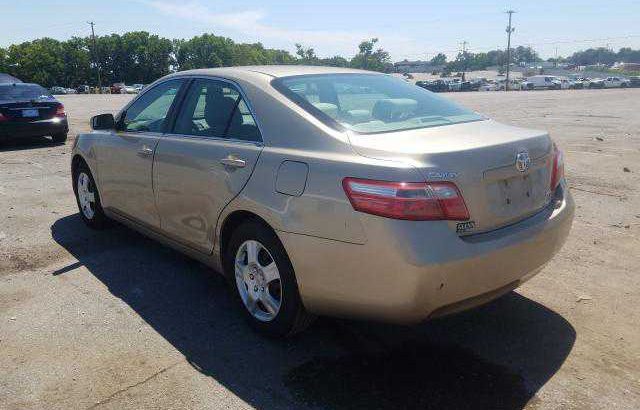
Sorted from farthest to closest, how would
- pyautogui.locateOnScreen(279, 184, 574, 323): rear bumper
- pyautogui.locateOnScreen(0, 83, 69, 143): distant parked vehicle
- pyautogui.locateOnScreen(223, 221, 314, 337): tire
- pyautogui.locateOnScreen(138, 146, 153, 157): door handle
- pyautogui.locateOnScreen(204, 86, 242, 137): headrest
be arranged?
pyautogui.locateOnScreen(0, 83, 69, 143): distant parked vehicle < pyautogui.locateOnScreen(138, 146, 153, 157): door handle < pyautogui.locateOnScreen(204, 86, 242, 137): headrest < pyautogui.locateOnScreen(223, 221, 314, 337): tire < pyautogui.locateOnScreen(279, 184, 574, 323): rear bumper

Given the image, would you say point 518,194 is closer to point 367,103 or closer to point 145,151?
point 367,103

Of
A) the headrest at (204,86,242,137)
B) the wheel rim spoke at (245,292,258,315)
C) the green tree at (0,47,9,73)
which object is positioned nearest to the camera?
the wheel rim spoke at (245,292,258,315)

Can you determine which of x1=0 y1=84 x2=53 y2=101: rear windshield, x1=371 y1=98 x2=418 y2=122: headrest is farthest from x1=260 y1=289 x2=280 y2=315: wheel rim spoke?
x1=0 y1=84 x2=53 y2=101: rear windshield

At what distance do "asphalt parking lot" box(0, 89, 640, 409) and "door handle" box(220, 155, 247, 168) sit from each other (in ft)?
3.50

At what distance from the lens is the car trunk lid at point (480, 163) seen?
8.87 ft

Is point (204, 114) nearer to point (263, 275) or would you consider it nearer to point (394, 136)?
point (263, 275)

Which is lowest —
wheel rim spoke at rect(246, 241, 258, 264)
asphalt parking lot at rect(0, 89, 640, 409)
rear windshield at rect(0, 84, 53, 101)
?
asphalt parking lot at rect(0, 89, 640, 409)

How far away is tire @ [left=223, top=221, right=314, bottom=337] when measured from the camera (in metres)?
3.11

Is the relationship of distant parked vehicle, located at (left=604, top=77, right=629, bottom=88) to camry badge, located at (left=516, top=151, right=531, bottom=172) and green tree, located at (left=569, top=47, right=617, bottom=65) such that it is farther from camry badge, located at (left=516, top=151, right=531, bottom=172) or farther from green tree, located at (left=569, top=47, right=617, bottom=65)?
green tree, located at (left=569, top=47, right=617, bottom=65)

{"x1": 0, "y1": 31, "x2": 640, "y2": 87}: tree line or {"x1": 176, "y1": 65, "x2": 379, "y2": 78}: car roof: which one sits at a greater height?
{"x1": 0, "y1": 31, "x2": 640, "y2": 87}: tree line

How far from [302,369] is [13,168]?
8.48 meters

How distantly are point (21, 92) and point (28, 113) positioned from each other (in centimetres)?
62

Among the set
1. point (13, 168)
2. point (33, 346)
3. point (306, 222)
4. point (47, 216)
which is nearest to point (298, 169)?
point (306, 222)

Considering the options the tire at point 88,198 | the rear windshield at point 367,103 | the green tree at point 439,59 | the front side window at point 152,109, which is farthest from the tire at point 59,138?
the green tree at point 439,59
